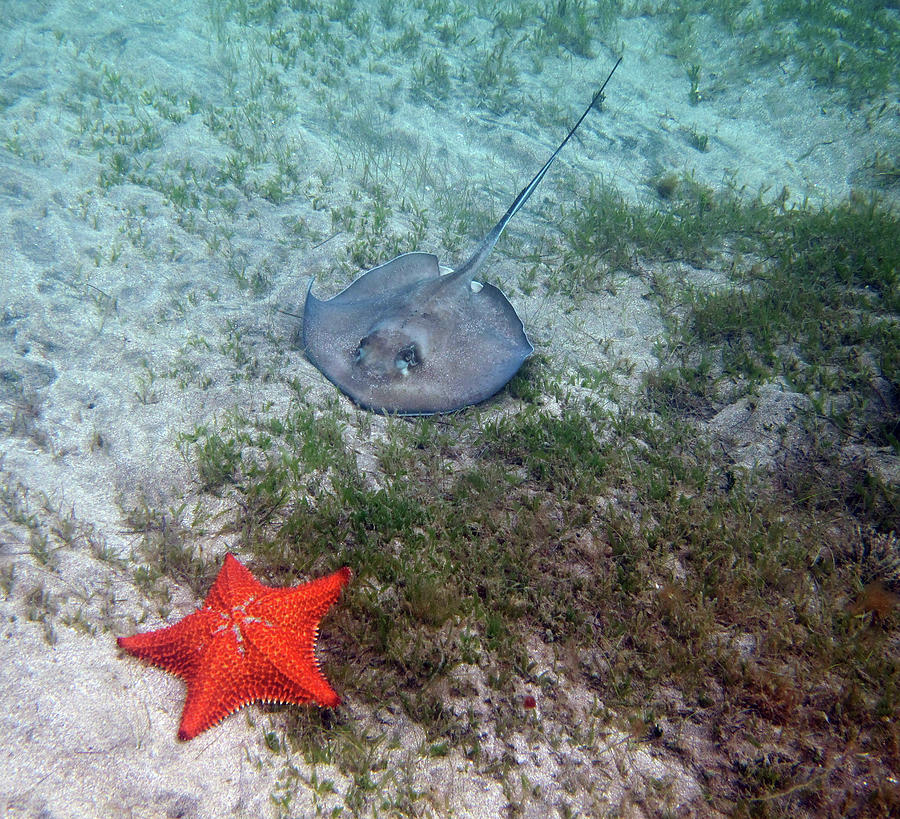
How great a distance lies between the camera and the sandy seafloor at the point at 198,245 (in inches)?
Result: 99.5

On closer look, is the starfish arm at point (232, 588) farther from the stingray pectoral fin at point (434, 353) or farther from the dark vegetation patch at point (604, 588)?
the stingray pectoral fin at point (434, 353)

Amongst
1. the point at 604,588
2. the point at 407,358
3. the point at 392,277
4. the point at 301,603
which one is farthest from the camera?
the point at 392,277

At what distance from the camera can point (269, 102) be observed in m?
8.88

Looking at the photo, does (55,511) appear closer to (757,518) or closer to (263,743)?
(263,743)

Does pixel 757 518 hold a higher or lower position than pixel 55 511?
higher

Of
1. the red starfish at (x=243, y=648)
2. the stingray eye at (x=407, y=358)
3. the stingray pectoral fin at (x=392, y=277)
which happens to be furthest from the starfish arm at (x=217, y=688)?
the stingray pectoral fin at (x=392, y=277)

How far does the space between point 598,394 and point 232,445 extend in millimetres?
3297

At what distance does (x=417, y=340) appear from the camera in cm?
457

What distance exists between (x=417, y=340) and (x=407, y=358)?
9.2 inches

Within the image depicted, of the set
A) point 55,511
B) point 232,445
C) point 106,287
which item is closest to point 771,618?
point 232,445

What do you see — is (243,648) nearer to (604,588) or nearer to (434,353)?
(604,588)

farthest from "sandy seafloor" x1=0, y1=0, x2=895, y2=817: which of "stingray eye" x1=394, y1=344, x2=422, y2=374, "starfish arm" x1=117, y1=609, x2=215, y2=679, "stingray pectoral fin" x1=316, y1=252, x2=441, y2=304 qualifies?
"stingray eye" x1=394, y1=344, x2=422, y2=374

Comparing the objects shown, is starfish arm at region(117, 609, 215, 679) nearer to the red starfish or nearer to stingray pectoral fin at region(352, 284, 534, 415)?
the red starfish

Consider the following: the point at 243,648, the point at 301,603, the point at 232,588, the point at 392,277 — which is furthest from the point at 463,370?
the point at 243,648
